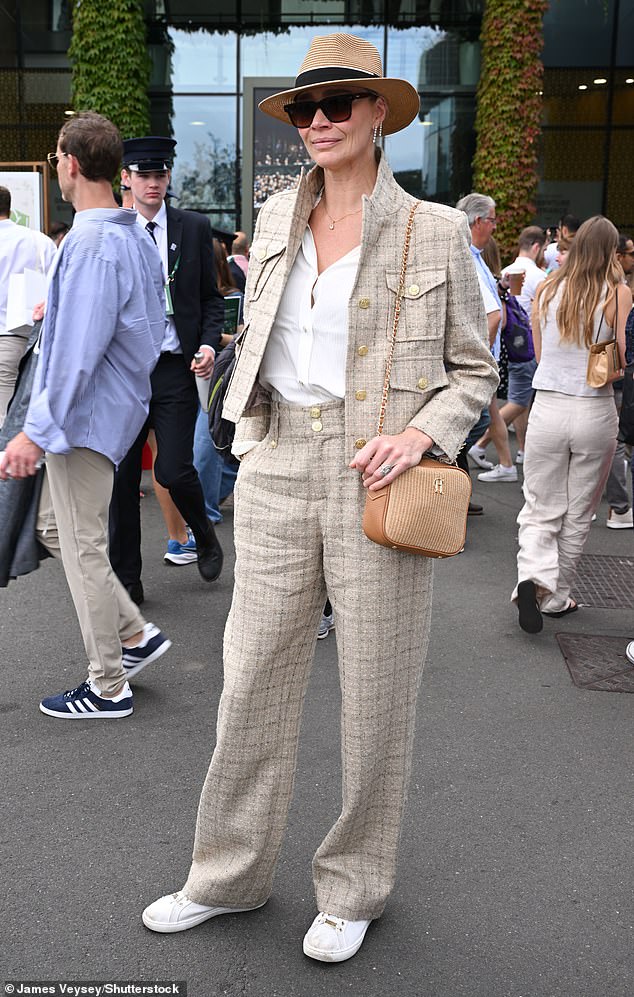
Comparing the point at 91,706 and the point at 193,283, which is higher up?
the point at 193,283

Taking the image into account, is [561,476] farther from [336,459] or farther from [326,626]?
[336,459]

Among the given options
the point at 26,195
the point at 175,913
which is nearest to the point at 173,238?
the point at 175,913

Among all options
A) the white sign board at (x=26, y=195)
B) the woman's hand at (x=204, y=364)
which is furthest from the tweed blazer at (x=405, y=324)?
the white sign board at (x=26, y=195)

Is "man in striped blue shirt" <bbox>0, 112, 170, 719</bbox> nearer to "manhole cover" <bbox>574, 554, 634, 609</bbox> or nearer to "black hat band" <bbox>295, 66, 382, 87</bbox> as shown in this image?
"black hat band" <bbox>295, 66, 382, 87</bbox>

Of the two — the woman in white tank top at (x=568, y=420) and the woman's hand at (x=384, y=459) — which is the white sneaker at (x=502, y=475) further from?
the woman's hand at (x=384, y=459)

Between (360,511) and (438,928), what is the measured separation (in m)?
1.23

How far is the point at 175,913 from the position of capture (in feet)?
8.93

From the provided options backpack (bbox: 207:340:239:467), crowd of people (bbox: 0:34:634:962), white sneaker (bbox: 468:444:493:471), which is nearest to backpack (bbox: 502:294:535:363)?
white sneaker (bbox: 468:444:493:471)

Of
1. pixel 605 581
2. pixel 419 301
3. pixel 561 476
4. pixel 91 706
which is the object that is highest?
pixel 419 301

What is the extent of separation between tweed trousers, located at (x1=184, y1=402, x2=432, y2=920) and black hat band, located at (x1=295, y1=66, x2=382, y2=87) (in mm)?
768

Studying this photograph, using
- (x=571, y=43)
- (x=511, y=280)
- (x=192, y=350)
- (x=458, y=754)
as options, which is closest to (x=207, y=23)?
(x=571, y=43)

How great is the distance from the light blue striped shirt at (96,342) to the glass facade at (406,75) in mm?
13378

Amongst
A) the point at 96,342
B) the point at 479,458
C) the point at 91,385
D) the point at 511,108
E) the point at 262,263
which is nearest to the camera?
the point at 262,263

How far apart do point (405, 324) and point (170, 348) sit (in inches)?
119
